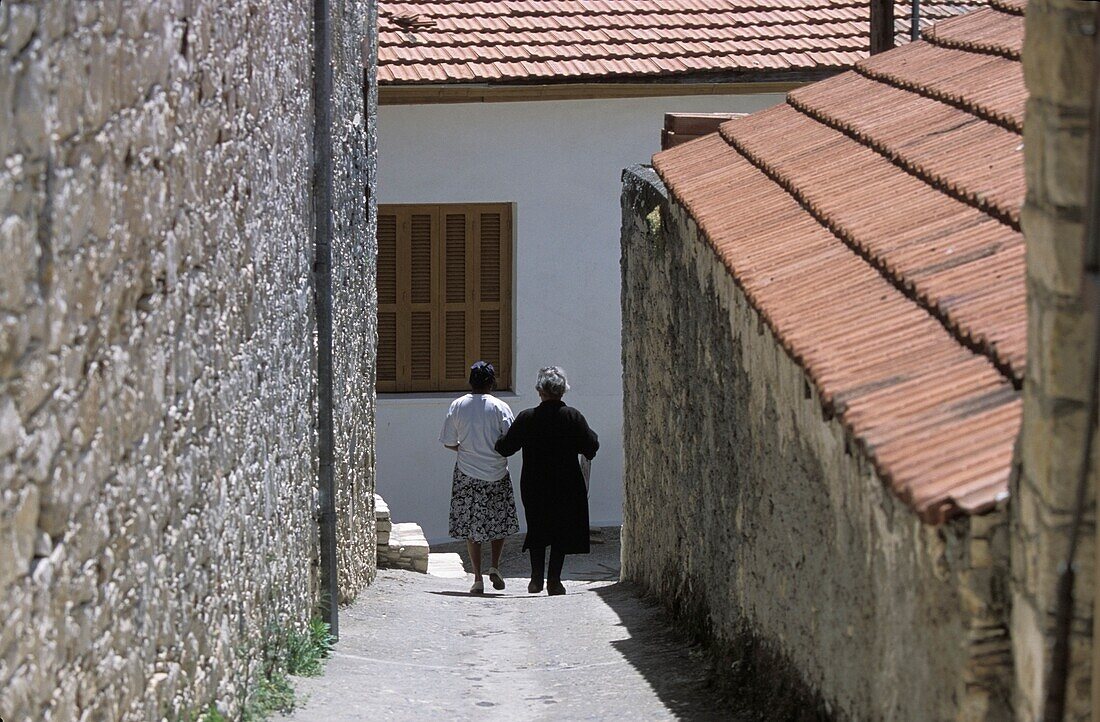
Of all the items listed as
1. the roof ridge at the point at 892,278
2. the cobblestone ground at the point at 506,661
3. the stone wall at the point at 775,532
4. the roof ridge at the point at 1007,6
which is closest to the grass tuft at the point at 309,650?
the cobblestone ground at the point at 506,661

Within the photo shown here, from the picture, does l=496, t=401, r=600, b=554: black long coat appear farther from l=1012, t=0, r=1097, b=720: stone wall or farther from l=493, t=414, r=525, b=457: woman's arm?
l=1012, t=0, r=1097, b=720: stone wall

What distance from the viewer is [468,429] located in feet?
31.1

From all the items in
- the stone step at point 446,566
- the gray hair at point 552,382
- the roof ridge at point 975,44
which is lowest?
the stone step at point 446,566

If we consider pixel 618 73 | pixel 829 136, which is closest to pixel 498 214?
pixel 618 73

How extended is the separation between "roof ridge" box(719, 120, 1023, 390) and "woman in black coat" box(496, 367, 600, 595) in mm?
2597

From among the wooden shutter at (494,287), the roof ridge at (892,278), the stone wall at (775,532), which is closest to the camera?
the stone wall at (775,532)

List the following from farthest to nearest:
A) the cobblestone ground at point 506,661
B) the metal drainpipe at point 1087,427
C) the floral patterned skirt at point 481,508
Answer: the floral patterned skirt at point 481,508 < the cobblestone ground at point 506,661 < the metal drainpipe at point 1087,427

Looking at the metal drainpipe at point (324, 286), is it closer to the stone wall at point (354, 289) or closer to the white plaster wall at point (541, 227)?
the stone wall at point (354, 289)

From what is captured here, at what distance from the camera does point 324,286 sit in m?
7.25

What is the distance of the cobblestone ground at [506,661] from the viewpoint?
5844 mm

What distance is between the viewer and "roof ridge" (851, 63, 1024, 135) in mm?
5316

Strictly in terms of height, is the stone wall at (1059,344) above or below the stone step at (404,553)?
above

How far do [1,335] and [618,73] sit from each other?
33.6 feet

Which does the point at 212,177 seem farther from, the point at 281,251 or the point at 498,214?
the point at 498,214
